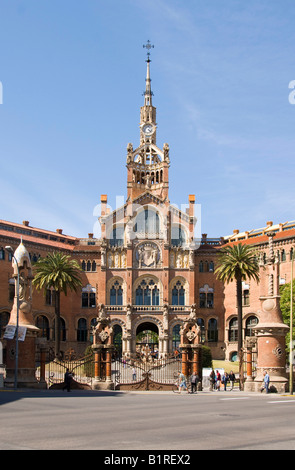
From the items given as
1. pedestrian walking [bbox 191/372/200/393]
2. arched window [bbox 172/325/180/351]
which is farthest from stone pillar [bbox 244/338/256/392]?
arched window [bbox 172/325/180/351]

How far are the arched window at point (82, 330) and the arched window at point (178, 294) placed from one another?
1181cm

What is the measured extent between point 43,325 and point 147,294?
43.8 ft

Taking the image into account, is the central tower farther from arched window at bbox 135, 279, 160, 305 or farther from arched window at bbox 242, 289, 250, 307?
arched window at bbox 242, 289, 250, 307

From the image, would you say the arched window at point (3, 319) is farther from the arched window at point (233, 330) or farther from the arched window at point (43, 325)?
the arched window at point (233, 330)

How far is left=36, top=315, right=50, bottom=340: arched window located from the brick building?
123mm

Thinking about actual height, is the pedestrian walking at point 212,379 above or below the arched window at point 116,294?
below

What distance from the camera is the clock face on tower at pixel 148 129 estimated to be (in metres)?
95.6

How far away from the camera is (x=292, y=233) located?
74250 millimetres

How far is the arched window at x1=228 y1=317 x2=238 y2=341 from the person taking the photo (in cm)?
8119

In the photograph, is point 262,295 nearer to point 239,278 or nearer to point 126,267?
point 239,278

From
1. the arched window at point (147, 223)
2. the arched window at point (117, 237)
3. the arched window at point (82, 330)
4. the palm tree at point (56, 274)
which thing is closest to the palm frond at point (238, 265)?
the arched window at point (147, 223)

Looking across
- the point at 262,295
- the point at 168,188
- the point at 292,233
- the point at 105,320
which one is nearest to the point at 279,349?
the point at 262,295

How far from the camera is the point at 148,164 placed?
90.6 m

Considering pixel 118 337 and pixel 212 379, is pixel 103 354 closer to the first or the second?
pixel 212 379
